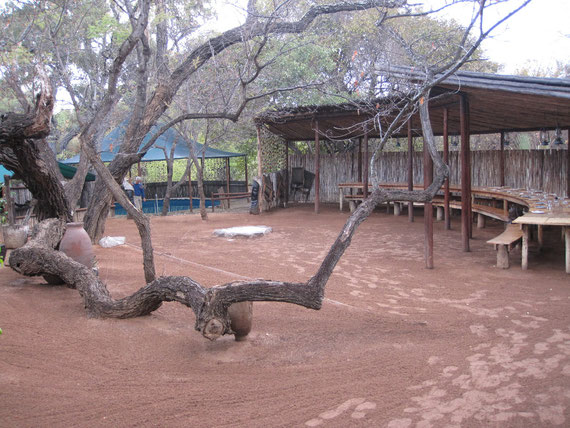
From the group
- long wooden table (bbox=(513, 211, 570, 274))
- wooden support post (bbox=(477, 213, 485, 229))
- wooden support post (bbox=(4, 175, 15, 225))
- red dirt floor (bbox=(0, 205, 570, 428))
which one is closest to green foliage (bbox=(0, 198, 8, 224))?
wooden support post (bbox=(4, 175, 15, 225))

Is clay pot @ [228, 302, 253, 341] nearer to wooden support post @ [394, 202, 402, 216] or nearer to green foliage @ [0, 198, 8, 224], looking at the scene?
green foliage @ [0, 198, 8, 224]

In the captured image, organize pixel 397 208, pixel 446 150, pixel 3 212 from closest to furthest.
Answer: pixel 446 150 → pixel 3 212 → pixel 397 208

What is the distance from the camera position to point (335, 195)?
56.9 feet

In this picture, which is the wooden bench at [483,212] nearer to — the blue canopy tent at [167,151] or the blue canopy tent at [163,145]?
the blue canopy tent at [167,151]

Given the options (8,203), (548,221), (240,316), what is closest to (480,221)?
(548,221)

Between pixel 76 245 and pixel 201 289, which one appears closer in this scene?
pixel 201 289

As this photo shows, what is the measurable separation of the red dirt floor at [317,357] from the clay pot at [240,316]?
17cm

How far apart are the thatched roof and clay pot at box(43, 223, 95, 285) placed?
420 centimetres

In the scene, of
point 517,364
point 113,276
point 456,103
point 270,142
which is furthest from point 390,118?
point 517,364

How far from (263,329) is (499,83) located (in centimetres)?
433

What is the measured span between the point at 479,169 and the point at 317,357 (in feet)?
36.9

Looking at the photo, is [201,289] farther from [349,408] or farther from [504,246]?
[504,246]

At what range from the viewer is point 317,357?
421 cm

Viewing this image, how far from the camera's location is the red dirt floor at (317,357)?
3191mm
